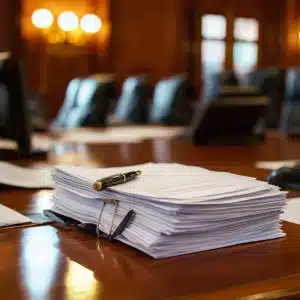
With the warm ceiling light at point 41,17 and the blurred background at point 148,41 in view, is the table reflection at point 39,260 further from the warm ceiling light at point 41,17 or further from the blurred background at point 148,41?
the warm ceiling light at point 41,17

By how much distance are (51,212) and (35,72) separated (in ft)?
21.3

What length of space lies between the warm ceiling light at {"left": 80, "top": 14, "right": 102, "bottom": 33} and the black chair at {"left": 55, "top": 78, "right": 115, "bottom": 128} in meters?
3.46

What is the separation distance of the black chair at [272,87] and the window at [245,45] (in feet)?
10.8

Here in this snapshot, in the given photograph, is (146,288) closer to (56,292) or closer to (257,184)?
(56,292)

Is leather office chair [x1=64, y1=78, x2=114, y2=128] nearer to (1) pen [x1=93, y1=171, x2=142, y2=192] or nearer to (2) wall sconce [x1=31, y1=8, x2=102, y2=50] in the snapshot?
(1) pen [x1=93, y1=171, x2=142, y2=192]

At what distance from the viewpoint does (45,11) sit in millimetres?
7035

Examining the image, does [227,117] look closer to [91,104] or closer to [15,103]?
[15,103]

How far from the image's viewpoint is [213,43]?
828 centimetres

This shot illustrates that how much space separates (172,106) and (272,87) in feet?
3.85

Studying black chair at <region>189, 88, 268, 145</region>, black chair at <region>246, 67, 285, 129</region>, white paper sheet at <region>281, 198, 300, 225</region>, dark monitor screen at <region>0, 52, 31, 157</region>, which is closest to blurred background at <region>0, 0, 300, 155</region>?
black chair at <region>246, 67, 285, 129</region>

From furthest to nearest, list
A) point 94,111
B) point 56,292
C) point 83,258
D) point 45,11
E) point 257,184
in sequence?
point 45,11
point 94,111
point 257,184
point 83,258
point 56,292

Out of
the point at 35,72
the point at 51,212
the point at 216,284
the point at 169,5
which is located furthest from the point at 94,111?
the point at 169,5

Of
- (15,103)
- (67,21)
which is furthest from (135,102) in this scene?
(67,21)

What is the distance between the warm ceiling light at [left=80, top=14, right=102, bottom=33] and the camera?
728 centimetres
